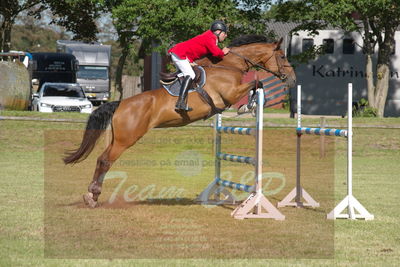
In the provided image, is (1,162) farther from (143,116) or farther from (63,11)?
(63,11)

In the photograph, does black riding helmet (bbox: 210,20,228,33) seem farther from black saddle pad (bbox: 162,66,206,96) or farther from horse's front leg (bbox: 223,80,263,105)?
horse's front leg (bbox: 223,80,263,105)

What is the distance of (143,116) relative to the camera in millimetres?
9859

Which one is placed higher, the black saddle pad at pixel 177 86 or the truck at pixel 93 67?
the black saddle pad at pixel 177 86

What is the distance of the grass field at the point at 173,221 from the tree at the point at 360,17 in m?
8.82

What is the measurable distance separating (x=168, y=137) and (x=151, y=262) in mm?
16211

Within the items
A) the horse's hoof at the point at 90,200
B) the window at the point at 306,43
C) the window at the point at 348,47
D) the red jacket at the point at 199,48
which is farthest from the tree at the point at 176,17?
the horse's hoof at the point at 90,200

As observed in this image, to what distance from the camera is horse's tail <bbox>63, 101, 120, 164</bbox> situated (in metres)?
9.92

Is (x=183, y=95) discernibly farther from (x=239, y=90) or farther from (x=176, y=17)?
(x=176, y=17)

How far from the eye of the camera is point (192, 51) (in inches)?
393

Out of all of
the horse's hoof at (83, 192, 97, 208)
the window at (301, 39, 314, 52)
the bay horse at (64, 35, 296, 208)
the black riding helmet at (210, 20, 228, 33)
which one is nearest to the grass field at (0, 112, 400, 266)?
the horse's hoof at (83, 192, 97, 208)

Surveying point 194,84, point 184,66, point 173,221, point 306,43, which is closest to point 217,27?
point 184,66

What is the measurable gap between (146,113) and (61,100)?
17534 millimetres

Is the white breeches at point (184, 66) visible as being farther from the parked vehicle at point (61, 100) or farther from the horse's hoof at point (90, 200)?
the parked vehicle at point (61, 100)

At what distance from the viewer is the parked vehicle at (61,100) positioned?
86.8 feet
